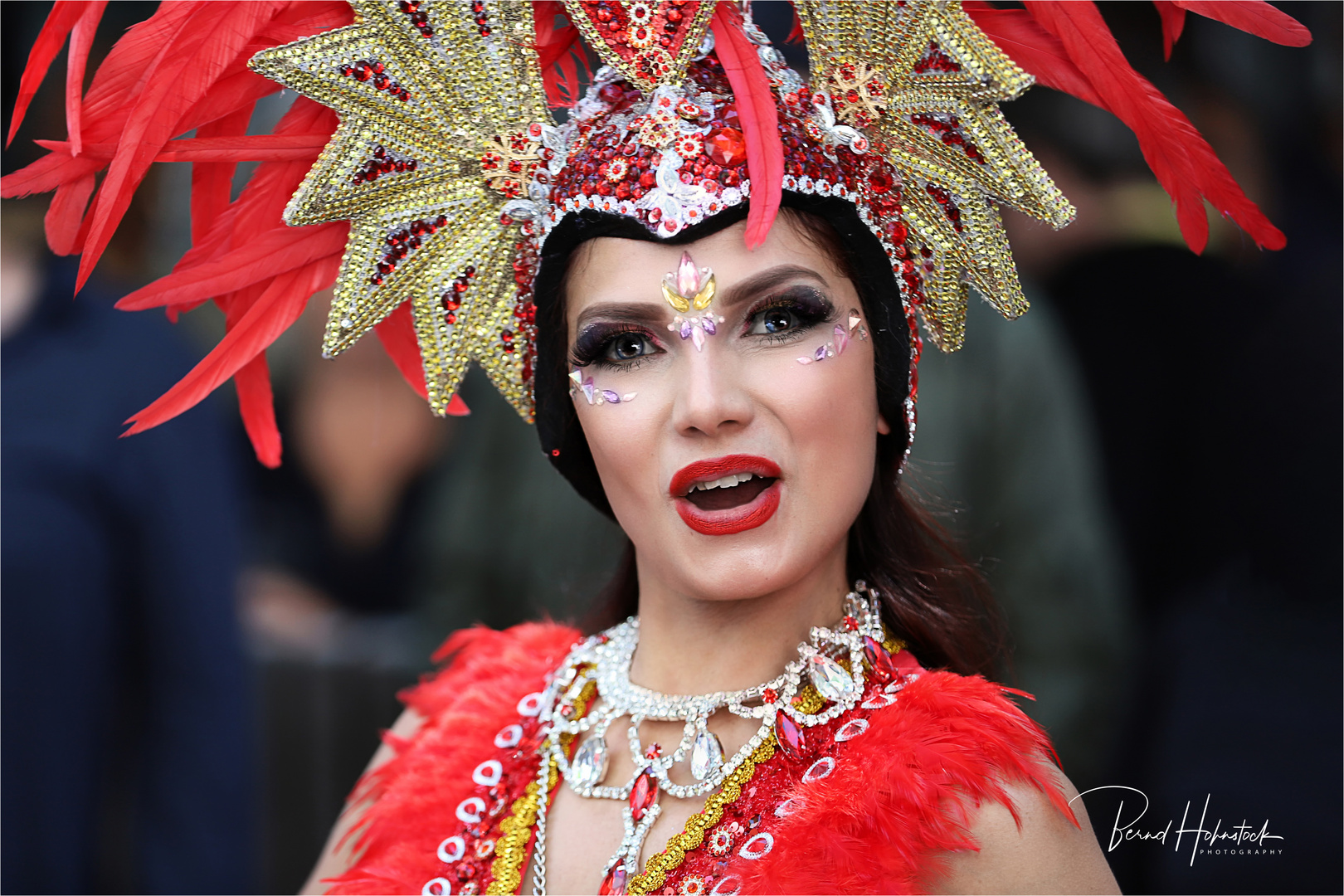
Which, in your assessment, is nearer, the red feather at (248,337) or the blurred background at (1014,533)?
the red feather at (248,337)

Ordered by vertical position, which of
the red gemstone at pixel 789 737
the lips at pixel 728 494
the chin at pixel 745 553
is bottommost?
the red gemstone at pixel 789 737

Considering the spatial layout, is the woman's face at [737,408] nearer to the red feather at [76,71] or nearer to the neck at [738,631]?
the neck at [738,631]

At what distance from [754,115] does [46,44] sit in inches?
41.5

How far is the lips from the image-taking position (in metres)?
1.56

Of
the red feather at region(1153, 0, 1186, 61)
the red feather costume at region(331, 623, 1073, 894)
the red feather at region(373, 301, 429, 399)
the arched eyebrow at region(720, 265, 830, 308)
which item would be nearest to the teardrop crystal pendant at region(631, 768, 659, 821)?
the red feather costume at region(331, 623, 1073, 894)

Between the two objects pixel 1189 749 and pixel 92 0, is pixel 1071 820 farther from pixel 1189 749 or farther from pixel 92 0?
pixel 92 0

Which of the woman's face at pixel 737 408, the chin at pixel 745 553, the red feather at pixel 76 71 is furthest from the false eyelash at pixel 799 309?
the red feather at pixel 76 71

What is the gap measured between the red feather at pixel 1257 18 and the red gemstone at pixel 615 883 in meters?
1.44

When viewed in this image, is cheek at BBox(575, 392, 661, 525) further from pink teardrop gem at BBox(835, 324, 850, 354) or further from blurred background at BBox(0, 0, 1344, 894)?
blurred background at BBox(0, 0, 1344, 894)

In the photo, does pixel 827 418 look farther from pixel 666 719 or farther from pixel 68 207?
pixel 68 207

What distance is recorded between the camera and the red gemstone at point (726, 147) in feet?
5.28

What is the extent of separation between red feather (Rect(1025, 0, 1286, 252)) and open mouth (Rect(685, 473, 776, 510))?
29.8 inches

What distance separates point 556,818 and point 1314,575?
7.03 ft

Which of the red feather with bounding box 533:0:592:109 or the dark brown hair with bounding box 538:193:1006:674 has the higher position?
the red feather with bounding box 533:0:592:109
